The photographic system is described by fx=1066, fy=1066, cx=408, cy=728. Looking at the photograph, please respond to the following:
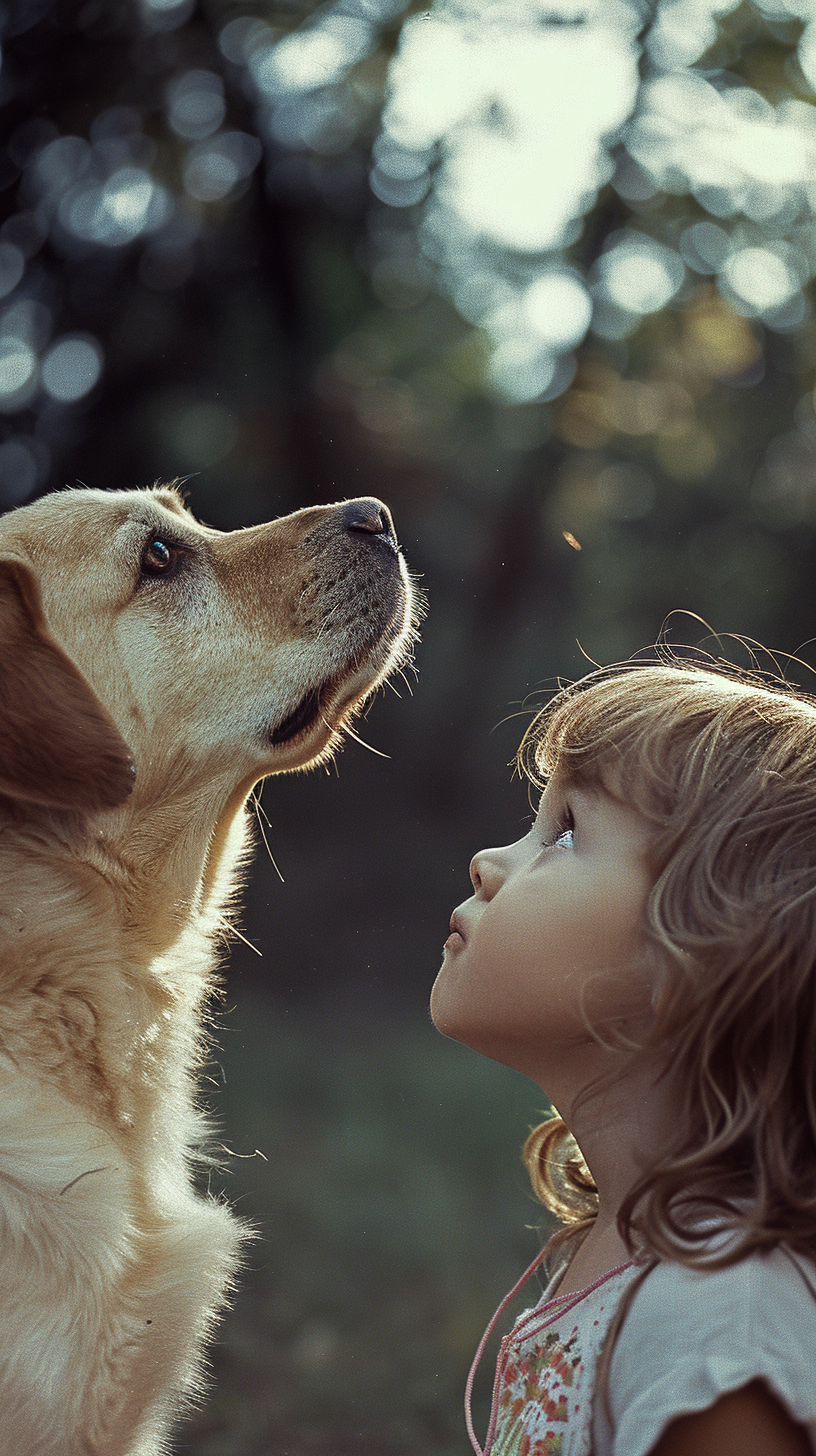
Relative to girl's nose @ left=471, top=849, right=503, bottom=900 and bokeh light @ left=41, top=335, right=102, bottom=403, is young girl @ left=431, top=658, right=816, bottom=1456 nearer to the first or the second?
girl's nose @ left=471, top=849, right=503, bottom=900

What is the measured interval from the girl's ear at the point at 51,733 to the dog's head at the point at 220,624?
0.32ft

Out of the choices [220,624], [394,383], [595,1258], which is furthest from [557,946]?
[394,383]

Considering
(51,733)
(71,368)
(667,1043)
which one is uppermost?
(667,1043)

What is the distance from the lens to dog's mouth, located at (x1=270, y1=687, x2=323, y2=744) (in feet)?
4.91

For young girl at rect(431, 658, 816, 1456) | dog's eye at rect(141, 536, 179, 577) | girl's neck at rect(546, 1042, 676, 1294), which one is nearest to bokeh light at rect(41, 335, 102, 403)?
dog's eye at rect(141, 536, 179, 577)

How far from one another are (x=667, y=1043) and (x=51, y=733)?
768mm

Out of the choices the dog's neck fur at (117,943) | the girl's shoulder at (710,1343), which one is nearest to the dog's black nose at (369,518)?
the dog's neck fur at (117,943)

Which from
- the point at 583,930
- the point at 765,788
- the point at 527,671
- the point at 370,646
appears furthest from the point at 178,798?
the point at 527,671

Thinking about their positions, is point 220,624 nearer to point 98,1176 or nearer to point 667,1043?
point 98,1176

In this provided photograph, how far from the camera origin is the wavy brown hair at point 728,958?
0.85 m

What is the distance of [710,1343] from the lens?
749 millimetres

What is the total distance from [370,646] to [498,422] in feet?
5.21

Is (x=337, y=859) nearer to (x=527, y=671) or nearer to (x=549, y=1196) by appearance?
(x=527, y=671)

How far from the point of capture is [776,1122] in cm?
87
